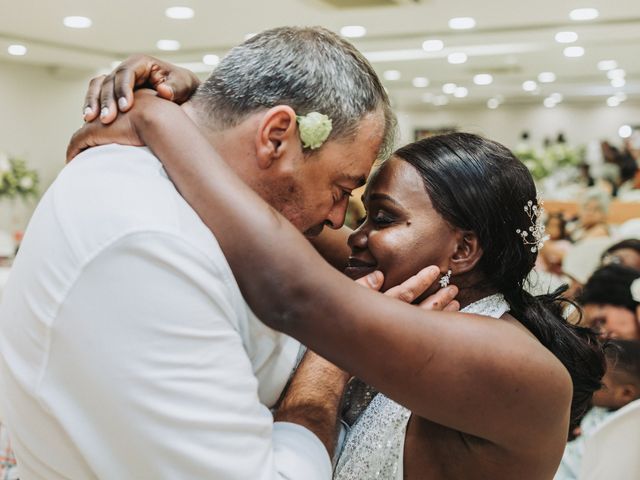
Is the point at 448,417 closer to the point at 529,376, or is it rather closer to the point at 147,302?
the point at 529,376

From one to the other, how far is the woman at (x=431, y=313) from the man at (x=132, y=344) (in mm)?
63

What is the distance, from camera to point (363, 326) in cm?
104

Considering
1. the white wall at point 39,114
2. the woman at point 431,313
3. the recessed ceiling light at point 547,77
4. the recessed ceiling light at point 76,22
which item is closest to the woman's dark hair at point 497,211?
the woman at point 431,313

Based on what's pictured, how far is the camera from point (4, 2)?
22.4 feet

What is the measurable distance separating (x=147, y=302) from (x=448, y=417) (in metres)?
0.49

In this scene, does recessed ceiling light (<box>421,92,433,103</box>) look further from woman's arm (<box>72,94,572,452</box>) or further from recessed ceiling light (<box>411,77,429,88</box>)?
woman's arm (<box>72,94,572,452</box>)

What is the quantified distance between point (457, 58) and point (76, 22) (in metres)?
4.72

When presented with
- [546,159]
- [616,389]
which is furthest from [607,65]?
[616,389]

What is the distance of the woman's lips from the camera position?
1480 mm

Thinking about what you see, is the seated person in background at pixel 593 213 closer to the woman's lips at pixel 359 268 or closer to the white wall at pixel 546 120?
the woman's lips at pixel 359 268

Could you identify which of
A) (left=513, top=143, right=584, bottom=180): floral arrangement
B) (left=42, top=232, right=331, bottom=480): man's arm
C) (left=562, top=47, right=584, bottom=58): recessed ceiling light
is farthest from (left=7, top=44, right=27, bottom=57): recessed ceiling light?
(left=42, top=232, right=331, bottom=480): man's arm

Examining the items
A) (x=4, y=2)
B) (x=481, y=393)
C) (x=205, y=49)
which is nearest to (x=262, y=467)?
(x=481, y=393)

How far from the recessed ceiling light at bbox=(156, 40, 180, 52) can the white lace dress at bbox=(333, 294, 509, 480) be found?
26.6 ft

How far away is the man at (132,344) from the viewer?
944 mm
